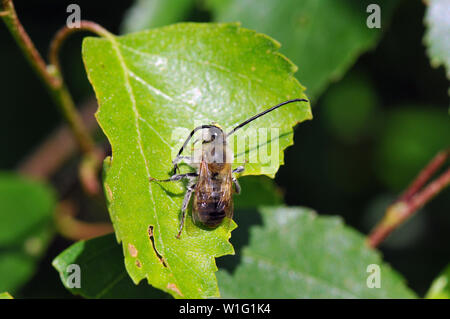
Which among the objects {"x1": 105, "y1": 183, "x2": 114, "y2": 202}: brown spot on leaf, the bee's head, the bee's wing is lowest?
the bee's wing

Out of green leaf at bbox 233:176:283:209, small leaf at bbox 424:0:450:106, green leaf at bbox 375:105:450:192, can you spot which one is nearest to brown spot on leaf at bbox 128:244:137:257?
green leaf at bbox 233:176:283:209

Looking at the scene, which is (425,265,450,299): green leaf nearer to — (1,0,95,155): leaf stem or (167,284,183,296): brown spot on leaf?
(167,284,183,296): brown spot on leaf

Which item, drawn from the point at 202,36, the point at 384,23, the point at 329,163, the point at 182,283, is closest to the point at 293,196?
the point at 329,163

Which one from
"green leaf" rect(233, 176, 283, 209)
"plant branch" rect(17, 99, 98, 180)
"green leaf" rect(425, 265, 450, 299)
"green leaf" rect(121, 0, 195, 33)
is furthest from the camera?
"plant branch" rect(17, 99, 98, 180)

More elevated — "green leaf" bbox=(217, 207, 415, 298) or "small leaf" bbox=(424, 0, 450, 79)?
"small leaf" bbox=(424, 0, 450, 79)

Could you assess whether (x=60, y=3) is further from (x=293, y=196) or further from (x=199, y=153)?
(x=199, y=153)

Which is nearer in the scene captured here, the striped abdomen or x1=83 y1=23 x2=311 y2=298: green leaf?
x1=83 y1=23 x2=311 y2=298: green leaf

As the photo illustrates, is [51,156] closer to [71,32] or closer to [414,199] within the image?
[71,32]

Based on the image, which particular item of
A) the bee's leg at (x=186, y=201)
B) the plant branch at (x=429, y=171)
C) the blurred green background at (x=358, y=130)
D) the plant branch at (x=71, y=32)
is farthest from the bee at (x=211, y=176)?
the blurred green background at (x=358, y=130)
